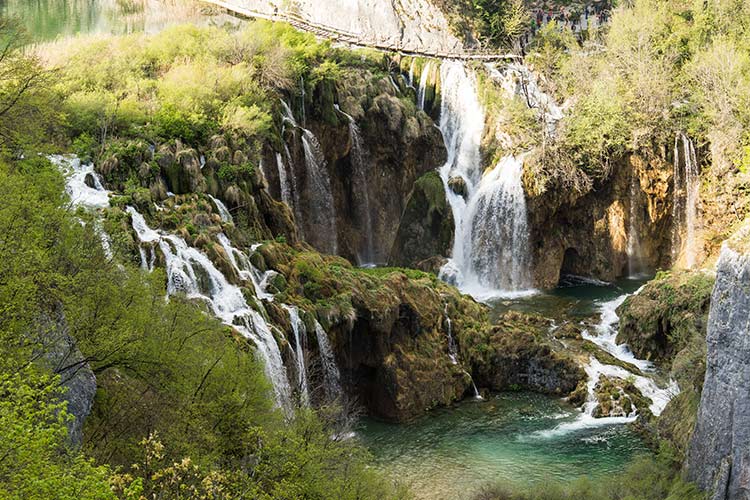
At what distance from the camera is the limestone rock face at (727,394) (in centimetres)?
2091

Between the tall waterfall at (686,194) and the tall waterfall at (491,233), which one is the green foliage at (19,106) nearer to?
the tall waterfall at (491,233)

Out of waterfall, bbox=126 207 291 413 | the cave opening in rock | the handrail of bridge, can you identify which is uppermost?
the handrail of bridge

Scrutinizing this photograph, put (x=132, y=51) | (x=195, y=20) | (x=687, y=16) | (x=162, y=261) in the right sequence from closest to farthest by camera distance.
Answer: (x=162, y=261), (x=132, y=51), (x=687, y=16), (x=195, y=20)

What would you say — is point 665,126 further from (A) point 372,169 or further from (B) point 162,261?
(B) point 162,261

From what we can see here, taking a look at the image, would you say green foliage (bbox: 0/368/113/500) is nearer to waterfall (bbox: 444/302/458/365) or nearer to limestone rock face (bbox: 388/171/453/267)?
waterfall (bbox: 444/302/458/365)

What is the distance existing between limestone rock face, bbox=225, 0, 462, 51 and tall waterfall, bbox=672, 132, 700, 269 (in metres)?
22.3

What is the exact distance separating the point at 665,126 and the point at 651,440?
24.9 metres

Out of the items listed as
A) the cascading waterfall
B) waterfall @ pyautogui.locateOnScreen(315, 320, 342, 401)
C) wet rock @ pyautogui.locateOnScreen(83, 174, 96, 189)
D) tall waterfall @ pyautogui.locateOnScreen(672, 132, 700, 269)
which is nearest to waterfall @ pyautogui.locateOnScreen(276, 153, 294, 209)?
the cascading waterfall

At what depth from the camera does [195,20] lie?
197 feet

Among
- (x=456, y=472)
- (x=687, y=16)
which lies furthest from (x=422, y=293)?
(x=687, y=16)

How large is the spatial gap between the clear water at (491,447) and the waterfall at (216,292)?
203 inches

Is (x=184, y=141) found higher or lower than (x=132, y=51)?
lower

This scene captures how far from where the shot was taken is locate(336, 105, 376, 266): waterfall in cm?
4650

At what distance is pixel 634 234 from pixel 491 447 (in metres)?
24.2
